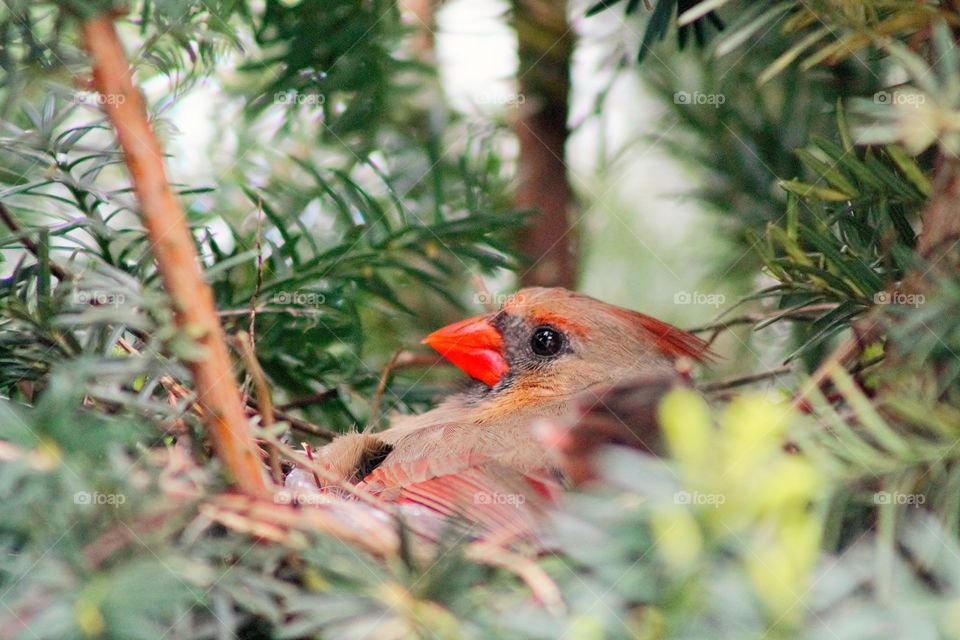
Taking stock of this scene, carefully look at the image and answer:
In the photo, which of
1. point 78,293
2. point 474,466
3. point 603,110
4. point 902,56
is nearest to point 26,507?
point 78,293

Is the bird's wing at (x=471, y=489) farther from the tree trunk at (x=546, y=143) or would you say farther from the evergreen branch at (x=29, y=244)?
the tree trunk at (x=546, y=143)

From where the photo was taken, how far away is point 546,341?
2.51 metres

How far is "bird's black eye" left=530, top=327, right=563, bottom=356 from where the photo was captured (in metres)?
2.50

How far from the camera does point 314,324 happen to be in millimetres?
1957

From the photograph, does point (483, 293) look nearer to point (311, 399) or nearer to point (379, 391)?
point (379, 391)

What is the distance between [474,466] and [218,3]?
0.94 meters

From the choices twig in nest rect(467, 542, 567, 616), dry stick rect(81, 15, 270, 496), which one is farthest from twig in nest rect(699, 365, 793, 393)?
dry stick rect(81, 15, 270, 496)

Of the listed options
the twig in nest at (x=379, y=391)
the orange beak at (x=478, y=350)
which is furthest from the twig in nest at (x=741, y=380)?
the twig in nest at (x=379, y=391)

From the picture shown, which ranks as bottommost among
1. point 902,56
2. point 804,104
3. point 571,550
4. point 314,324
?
point 314,324

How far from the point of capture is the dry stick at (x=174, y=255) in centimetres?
106

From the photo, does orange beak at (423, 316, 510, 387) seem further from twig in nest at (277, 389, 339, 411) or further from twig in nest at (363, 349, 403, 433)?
twig in nest at (277, 389, 339, 411)

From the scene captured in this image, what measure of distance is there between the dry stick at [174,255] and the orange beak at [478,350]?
1.35 meters

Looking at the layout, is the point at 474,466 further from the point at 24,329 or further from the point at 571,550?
the point at 571,550

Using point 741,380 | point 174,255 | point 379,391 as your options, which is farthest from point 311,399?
point 174,255
